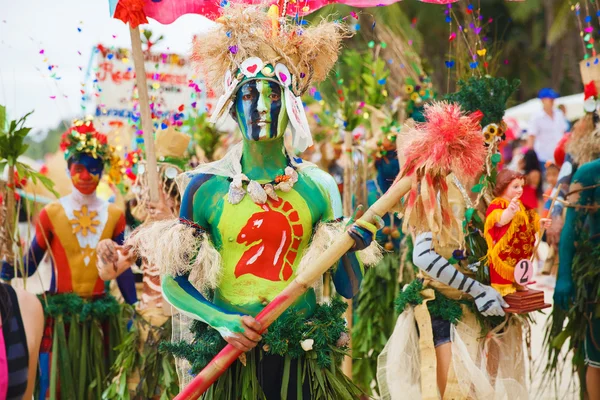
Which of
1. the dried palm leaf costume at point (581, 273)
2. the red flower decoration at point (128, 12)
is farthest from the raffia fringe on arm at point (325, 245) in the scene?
the dried palm leaf costume at point (581, 273)

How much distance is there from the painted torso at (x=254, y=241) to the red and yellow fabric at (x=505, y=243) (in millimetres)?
1354

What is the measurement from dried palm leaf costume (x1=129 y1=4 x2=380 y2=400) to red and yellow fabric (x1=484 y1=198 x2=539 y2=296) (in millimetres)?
1119

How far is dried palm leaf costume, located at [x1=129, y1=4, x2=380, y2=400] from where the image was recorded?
344 centimetres

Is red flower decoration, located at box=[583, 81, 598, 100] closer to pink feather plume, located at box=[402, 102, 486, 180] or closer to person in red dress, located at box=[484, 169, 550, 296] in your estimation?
Result: person in red dress, located at box=[484, 169, 550, 296]

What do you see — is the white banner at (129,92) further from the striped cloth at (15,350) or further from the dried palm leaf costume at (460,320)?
the striped cloth at (15,350)

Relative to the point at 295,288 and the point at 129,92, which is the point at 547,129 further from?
the point at 295,288

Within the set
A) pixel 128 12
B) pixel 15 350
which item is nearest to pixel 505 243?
pixel 128 12

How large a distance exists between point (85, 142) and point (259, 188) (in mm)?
2621

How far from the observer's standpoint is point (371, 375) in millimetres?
6207

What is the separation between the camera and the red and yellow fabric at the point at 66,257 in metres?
5.69

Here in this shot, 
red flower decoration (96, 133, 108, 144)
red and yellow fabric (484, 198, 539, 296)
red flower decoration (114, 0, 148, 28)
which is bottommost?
red and yellow fabric (484, 198, 539, 296)

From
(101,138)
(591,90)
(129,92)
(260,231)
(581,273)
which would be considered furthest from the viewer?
(129,92)

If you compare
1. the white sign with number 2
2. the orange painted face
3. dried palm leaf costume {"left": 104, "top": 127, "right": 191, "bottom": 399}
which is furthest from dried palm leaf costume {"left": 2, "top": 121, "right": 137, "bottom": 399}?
the white sign with number 2

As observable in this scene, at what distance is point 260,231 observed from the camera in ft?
11.5
